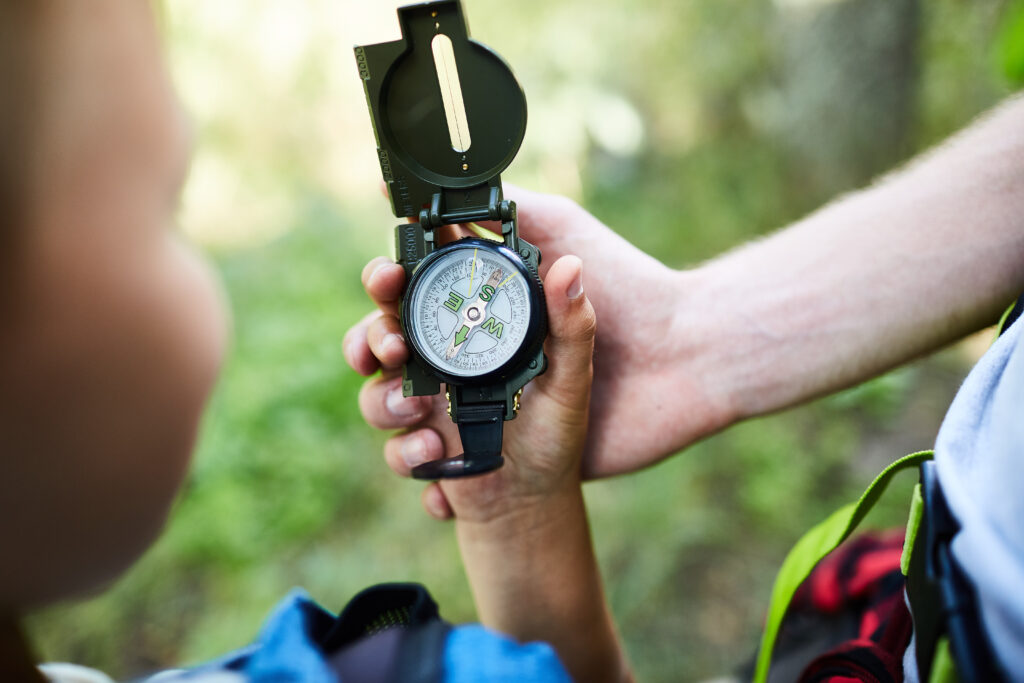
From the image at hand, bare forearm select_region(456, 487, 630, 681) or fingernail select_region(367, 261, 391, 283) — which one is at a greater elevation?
fingernail select_region(367, 261, 391, 283)

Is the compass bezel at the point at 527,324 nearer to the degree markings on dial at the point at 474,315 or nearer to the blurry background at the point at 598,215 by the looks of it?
the degree markings on dial at the point at 474,315

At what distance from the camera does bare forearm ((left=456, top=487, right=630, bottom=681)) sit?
131cm

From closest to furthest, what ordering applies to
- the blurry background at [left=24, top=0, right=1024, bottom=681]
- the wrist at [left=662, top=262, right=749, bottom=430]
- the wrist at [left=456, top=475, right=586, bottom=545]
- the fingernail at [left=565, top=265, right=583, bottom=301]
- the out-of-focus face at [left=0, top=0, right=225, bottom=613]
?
the out-of-focus face at [left=0, top=0, right=225, bottom=613], the fingernail at [left=565, top=265, right=583, bottom=301], the wrist at [left=456, top=475, right=586, bottom=545], the wrist at [left=662, top=262, right=749, bottom=430], the blurry background at [left=24, top=0, right=1024, bottom=681]

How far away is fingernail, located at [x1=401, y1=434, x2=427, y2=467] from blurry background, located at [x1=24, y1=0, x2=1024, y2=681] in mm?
1255

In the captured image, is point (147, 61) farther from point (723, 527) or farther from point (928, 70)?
point (928, 70)

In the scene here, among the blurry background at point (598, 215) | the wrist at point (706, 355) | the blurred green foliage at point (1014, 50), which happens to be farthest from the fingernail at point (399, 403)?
the blurred green foliage at point (1014, 50)

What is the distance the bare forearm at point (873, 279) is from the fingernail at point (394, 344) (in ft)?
1.99

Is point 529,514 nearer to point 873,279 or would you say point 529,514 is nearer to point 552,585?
point 552,585

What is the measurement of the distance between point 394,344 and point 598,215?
2.61 m

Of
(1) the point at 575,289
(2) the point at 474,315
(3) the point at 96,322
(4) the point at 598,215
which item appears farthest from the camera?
(4) the point at 598,215

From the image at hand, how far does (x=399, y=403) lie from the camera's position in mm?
1366

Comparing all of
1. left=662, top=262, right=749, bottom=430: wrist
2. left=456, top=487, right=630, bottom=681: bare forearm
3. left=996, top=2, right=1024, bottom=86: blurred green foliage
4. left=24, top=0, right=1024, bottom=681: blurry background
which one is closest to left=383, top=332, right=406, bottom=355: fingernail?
left=456, top=487, right=630, bottom=681: bare forearm

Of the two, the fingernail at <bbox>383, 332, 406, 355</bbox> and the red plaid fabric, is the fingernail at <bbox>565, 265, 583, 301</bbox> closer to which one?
the fingernail at <bbox>383, 332, 406, 355</bbox>

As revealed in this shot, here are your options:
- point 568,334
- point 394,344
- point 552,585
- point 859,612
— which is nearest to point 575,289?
point 568,334
